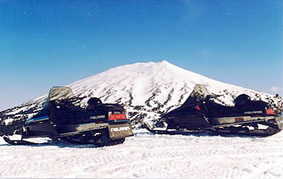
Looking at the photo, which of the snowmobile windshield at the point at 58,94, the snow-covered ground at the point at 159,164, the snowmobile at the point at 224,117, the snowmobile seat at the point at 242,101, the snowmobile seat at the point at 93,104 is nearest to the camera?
the snow-covered ground at the point at 159,164

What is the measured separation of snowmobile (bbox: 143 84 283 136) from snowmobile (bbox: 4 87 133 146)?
3.57m

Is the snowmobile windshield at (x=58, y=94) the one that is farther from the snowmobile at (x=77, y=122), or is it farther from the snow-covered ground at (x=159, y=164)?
the snow-covered ground at (x=159, y=164)

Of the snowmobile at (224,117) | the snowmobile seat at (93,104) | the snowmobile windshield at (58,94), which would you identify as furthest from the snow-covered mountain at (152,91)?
the snowmobile seat at (93,104)

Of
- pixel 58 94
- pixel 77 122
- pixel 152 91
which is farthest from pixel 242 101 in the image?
pixel 152 91

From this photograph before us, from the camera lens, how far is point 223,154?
6391mm

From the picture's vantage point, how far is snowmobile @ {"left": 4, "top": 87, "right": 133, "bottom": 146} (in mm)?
8570

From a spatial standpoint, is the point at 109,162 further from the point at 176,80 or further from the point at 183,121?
the point at 176,80

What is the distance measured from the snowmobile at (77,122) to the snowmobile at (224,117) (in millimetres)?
3573

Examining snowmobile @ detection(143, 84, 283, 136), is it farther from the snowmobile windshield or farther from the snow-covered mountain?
the snow-covered mountain

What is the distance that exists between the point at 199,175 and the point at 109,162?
7.33 ft

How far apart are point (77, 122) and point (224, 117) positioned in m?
6.35

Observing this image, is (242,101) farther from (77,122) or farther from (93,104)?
(77,122)

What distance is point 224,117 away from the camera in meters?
10.6

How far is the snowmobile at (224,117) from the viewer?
995cm
